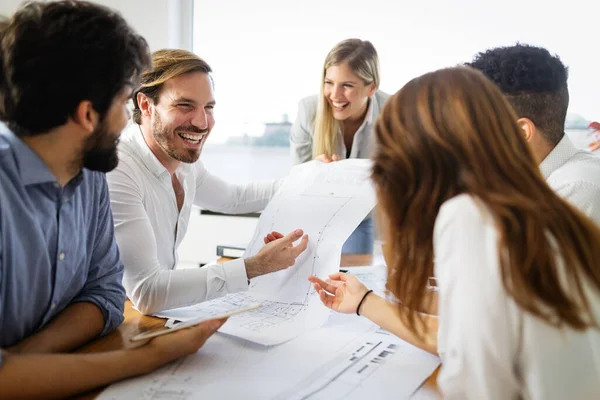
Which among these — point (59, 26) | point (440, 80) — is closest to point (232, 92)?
point (59, 26)

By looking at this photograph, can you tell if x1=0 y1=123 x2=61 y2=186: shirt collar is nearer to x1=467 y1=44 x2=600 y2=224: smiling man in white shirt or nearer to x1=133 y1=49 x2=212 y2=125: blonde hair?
x1=133 y1=49 x2=212 y2=125: blonde hair

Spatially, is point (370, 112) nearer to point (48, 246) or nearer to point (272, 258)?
point (272, 258)

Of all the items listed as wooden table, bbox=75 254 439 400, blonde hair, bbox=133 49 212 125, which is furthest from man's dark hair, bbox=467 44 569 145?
blonde hair, bbox=133 49 212 125

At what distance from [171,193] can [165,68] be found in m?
0.34

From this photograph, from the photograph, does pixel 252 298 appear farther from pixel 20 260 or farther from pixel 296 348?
pixel 20 260

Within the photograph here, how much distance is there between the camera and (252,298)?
1266 millimetres

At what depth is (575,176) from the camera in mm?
1155

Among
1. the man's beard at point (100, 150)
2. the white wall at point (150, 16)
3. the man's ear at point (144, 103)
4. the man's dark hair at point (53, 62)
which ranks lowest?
the man's beard at point (100, 150)

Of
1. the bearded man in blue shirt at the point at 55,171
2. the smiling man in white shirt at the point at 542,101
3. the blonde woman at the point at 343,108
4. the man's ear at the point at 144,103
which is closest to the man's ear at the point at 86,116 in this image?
the bearded man in blue shirt at the point at 55,171

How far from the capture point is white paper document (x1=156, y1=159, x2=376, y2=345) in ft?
3.62

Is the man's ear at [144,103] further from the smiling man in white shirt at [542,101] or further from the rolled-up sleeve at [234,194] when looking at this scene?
the smiling man in white shirt at [542,101]

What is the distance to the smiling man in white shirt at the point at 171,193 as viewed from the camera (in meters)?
1.21

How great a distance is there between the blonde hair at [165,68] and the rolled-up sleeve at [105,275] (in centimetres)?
44

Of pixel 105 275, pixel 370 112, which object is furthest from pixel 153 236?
pixel 370 112
